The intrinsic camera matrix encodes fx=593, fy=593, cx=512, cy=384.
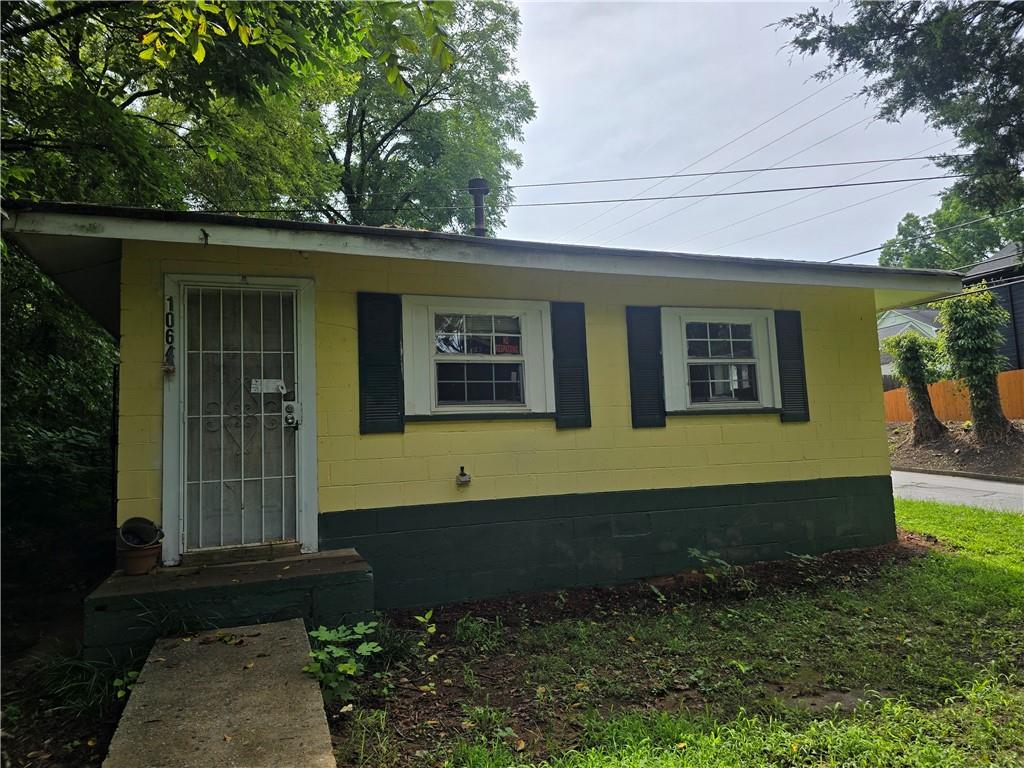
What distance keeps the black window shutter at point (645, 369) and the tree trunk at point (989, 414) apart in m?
13.1

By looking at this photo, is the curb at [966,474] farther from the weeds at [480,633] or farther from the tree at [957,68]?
the weeds at [480,633]

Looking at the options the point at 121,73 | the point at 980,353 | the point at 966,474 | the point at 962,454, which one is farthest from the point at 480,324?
the point at 980,353

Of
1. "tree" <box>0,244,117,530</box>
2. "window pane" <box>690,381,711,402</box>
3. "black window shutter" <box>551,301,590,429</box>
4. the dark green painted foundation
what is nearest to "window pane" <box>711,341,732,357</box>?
"window pane" <box>690,381,711,402</box>

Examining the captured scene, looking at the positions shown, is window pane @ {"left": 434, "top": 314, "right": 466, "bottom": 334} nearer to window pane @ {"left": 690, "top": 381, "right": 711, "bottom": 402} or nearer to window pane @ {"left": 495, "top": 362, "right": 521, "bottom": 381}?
window pane @ {"left": 495, "top": 362, "right": 521, "bottom": 381}

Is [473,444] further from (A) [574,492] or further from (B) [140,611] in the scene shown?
(B) [140,611]

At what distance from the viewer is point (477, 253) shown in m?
4.43

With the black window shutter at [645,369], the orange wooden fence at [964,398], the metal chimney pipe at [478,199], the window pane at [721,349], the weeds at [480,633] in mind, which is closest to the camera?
the weeds at [480,633]

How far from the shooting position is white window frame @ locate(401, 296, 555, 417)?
4703 millimetres

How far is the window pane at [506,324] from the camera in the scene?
5.07m

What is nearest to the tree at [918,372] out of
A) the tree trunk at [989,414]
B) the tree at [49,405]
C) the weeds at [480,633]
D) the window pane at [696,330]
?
the tree trunk at [989,414]

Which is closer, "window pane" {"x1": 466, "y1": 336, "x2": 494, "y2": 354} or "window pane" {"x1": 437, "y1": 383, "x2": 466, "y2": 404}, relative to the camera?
"window pane" {"x1": 437, "y1": 383, "x2": 466, "y2": 404}

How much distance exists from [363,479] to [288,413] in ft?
2.43

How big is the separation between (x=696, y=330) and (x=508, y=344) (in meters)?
1.93

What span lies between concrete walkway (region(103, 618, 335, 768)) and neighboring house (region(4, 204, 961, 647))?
1.25 m
